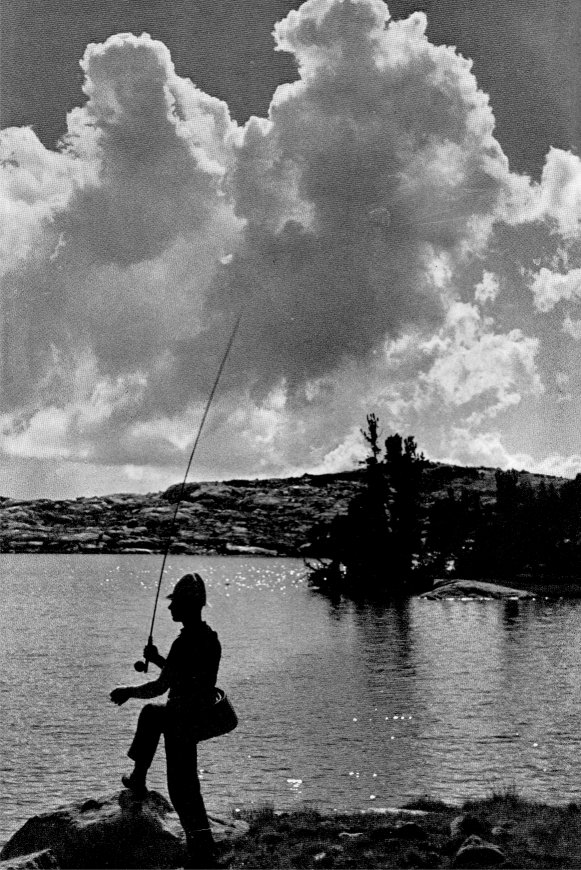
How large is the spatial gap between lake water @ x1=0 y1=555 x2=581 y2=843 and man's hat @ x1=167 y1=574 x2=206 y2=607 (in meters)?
9.05

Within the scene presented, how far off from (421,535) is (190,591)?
331 feet

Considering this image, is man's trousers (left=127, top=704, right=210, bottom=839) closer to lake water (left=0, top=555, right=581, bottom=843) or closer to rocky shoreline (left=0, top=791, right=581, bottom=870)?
rocky shoreline (left=0, top=791, right=581, bottom=870)

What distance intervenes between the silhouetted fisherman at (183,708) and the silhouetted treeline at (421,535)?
85.5 meters

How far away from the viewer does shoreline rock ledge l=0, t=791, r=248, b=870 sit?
10.4 meters

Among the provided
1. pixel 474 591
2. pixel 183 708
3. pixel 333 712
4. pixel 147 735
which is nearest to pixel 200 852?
pixel 147 735

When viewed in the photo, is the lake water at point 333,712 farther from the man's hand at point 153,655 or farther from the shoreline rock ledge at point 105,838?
the man's hand at point 153,655

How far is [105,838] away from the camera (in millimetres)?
10500

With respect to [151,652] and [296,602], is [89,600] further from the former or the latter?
[151,652]

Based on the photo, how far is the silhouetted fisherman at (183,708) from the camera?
34.0 ft

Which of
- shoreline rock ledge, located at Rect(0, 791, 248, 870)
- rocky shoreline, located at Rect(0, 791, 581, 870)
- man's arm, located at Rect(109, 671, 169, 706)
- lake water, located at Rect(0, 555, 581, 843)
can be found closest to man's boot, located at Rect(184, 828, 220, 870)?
rocky shoreline, located at Rect(0, 791, 581, 870)

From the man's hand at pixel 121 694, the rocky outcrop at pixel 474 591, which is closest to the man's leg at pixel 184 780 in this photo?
the man's hand at pixel 121 694

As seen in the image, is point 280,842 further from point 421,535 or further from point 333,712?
point 421,535

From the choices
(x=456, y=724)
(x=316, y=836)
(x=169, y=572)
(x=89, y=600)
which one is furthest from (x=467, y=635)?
(x=169, y=572)

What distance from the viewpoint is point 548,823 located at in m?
12.1
